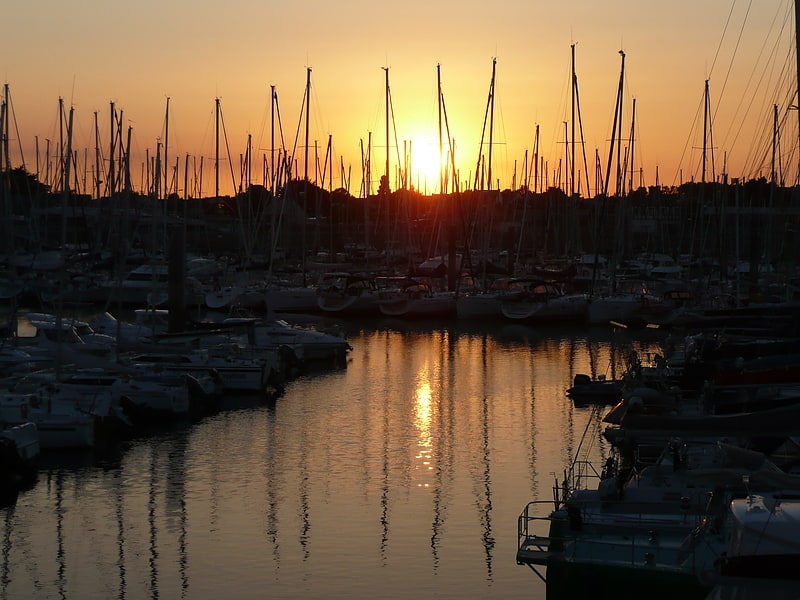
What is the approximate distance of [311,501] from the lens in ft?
88.0

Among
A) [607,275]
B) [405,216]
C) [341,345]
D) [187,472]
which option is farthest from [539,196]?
[187,472]

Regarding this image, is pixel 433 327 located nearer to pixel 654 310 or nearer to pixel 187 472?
pixel 654 310

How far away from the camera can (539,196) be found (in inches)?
4203

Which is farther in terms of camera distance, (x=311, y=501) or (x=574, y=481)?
(x=311, y=501)

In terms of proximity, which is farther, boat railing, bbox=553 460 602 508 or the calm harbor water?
the calm harbor water

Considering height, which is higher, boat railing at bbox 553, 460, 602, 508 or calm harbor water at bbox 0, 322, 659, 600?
boat railing at bbox 553, 460, 602, 508

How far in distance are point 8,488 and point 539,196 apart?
8306 cm

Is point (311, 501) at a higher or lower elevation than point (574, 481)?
lower

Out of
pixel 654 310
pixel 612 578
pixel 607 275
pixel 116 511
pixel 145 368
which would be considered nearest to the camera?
pixel 612 578

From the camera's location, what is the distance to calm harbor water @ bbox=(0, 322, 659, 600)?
21375 mm

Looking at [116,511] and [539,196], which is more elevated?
[539,196]

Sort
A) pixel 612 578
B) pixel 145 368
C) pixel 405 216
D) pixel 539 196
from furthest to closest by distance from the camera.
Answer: pixel 539 196, pixel 405 216, pixel 145 368, pixel 612 578

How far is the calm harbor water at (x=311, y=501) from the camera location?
21.4 meters

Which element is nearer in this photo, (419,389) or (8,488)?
(8,488)
